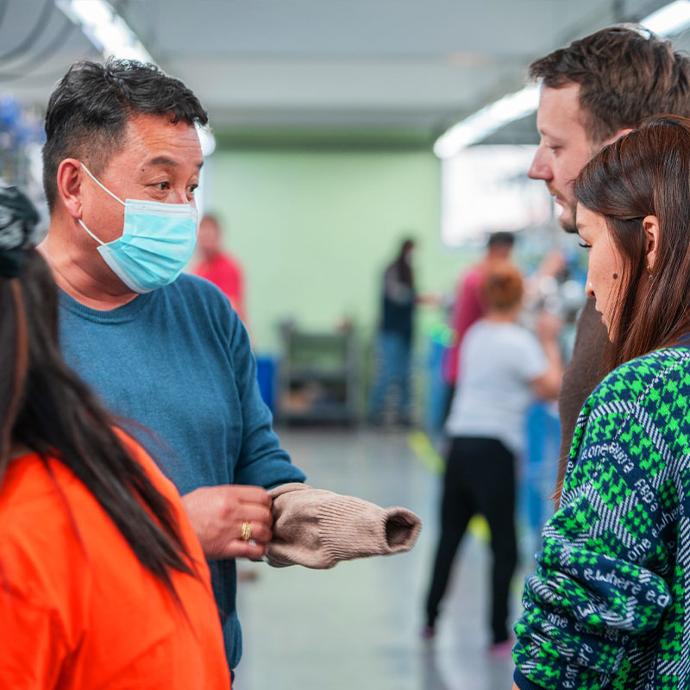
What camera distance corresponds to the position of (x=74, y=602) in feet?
3.12

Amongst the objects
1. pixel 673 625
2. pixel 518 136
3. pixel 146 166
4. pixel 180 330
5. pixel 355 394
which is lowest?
pixel 355 394

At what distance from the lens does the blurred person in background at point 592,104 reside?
1778 millimetres

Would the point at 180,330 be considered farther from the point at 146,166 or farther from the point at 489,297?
the point at 489,297

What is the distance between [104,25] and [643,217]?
5.00 m

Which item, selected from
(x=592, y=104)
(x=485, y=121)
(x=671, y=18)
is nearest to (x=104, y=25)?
(x=671, y=18)

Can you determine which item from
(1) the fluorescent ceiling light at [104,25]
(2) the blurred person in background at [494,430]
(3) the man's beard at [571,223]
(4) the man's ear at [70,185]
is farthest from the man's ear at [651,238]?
(1) the fluorescent ceiling light at [104,25]

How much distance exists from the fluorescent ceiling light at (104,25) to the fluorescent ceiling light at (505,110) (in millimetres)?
2261

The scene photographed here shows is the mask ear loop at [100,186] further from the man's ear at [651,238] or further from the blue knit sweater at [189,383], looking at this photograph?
the man's ear at [651,238]

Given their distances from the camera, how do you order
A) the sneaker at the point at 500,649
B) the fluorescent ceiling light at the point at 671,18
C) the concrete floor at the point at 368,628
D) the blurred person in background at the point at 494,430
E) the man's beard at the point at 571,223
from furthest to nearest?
the fluorescent ceiling light at the point at 671,18
the sneaker at the point at 500,649
the blurred person in background at the point at 494,430
the concrete floor at the point at 368,628
the man's beard at the point at 571,223

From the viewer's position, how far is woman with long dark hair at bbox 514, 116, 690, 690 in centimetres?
122

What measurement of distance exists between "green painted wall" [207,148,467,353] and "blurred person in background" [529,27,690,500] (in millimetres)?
10456

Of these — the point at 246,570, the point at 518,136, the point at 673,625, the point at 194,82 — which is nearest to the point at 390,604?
the point at 246,570

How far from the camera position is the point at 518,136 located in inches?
436

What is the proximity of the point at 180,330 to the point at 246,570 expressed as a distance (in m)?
4.14
